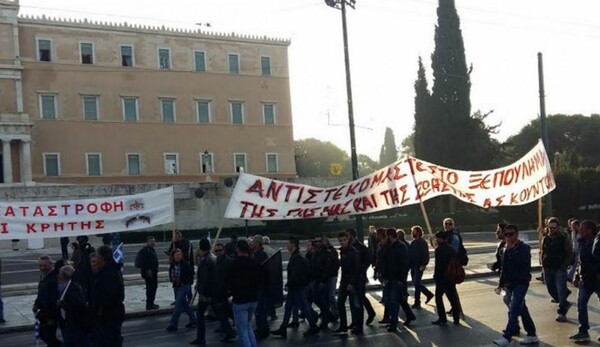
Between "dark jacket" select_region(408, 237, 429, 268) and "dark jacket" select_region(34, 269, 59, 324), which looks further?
"dark jacket" select_region(408, 237, 429, 268)

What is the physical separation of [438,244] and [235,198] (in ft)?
11.9

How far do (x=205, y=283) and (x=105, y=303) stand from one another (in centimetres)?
290

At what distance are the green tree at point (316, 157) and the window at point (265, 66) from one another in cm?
2722

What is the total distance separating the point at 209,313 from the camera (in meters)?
14.1

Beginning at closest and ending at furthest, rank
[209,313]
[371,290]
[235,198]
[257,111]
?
1. [235,198]
2. [209,313]
3. [371,290]
4. [257,111]

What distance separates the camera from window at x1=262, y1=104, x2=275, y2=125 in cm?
6125

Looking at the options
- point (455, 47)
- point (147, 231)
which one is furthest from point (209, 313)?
point (455, 47)

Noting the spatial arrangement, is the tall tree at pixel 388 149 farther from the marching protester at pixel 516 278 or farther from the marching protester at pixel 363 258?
the marching protester at pixel 516 278

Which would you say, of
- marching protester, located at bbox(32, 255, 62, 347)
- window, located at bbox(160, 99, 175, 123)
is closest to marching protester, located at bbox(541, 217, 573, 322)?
marching protester, located at bbox(32, 255, 62, 347)

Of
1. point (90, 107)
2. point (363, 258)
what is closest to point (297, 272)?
point (363, 258)

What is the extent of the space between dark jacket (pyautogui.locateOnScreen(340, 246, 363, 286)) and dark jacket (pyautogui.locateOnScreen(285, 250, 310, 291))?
663 millimetres

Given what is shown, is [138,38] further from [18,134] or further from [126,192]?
[126,192]

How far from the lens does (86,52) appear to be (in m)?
54.0

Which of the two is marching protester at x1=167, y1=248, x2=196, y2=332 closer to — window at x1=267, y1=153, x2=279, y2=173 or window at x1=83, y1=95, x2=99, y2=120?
window at x1=83, y1=95, x2=99, y2=120
